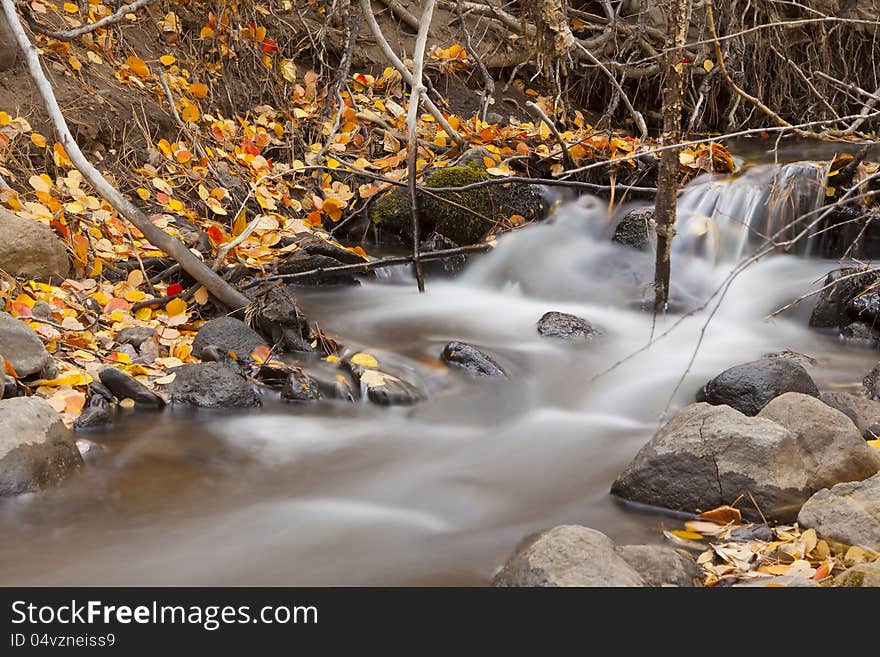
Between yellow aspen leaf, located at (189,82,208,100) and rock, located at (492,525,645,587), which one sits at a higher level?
yellow aspen leaf, located at (189,82,208,100)

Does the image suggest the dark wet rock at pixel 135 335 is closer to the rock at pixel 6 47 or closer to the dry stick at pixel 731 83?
the rock at pixel 6 47

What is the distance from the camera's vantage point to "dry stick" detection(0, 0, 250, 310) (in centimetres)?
488

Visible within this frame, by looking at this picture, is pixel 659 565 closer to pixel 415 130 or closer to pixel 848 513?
pixel 848 513

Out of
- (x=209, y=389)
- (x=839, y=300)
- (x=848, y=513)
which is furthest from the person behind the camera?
(x=839, y=300)

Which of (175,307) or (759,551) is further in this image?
(175,307)

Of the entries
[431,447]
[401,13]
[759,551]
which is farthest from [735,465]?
[401,13]

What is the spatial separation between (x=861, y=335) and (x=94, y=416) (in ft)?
14.6

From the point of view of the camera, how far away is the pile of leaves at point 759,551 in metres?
2.86

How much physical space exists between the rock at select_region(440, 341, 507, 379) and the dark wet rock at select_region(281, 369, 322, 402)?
0.83 metres

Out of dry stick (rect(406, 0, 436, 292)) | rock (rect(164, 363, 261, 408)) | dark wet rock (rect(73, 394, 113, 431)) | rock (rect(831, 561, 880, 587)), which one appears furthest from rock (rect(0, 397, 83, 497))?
rock (rect(831, 561, 880, 587))

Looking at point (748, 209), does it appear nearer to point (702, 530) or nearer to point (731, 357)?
point (731, 357)

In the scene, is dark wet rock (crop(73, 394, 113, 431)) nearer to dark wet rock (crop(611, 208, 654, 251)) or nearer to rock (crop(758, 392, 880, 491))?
rock (crop(758, 392, 880, 491))

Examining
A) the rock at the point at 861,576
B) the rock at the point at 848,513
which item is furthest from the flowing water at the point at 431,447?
the rock at the point at 861,576

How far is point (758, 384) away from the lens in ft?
13.9
